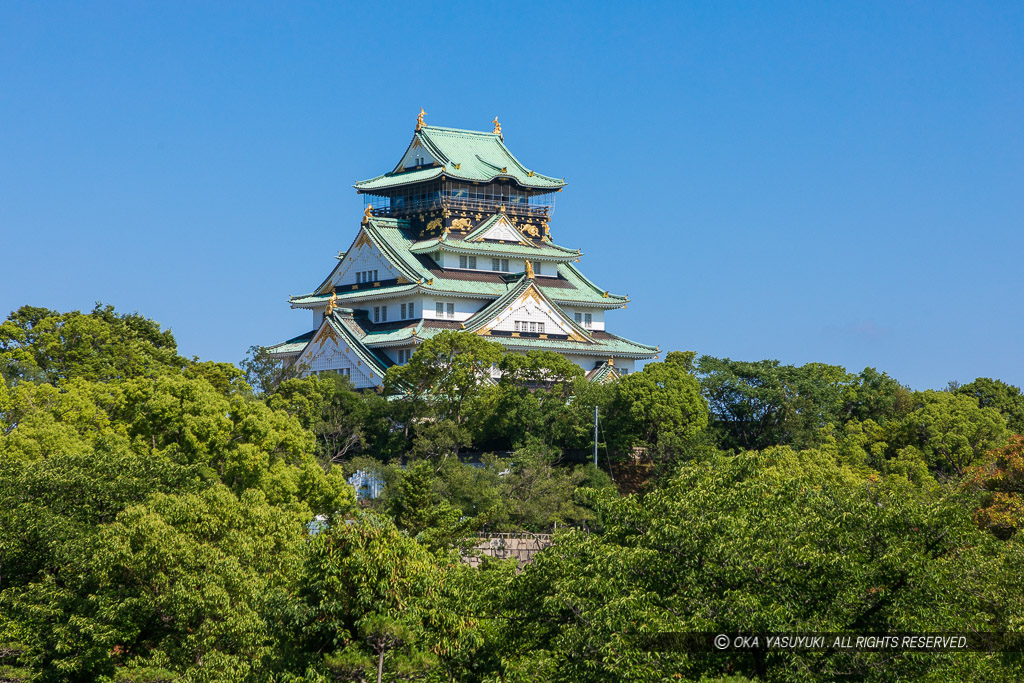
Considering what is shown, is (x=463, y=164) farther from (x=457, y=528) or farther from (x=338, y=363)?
(x=457, y=528)

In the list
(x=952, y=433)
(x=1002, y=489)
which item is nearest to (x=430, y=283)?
(x=952, y=433)

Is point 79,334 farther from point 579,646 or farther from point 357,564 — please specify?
point 579,646

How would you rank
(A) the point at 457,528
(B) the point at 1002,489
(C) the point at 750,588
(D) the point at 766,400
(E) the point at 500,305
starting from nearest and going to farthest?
(C) the point at 750,588 → (B) the point at 1002,489 → (A) the point at 457,528 → (D) the point at 766,400 → (E) the point at 500,305

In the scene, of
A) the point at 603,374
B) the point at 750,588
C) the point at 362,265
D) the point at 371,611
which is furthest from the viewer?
the point at 362,265

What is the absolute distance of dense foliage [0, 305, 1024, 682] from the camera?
26.7m

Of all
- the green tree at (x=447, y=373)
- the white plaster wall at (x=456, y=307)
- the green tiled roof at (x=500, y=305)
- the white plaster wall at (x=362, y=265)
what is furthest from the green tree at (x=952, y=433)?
the white plaster wall at (x=362, y=265)

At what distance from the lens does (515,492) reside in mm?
54156

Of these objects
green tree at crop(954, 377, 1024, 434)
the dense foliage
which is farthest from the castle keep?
green tree at crop(954, 377, 1024, 434)

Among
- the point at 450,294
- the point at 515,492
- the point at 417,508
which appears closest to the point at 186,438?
the point at 417,508

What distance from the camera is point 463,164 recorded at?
80.1m

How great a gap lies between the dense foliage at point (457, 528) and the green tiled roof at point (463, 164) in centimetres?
1943

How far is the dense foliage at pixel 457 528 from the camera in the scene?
26672 millimetres

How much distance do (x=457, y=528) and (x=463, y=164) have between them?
41192mm

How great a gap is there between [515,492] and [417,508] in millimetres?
9709
